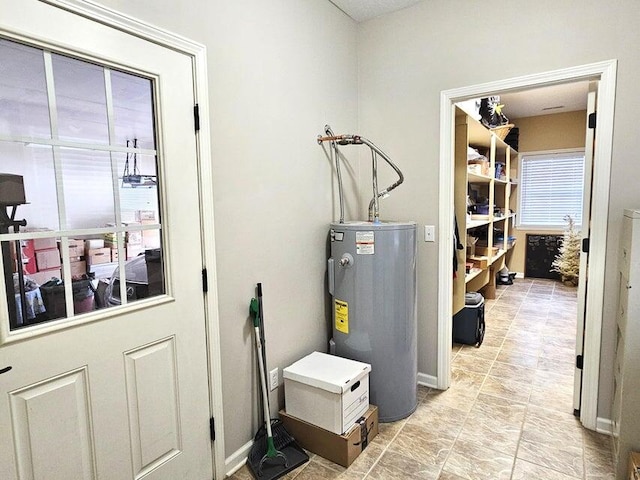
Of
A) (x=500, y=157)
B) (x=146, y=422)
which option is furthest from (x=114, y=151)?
(x=500, y=157)

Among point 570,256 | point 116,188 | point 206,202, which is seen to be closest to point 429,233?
point 206,202

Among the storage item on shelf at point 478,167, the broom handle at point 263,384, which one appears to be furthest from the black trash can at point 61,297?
the storage item on shelf at point 478,167

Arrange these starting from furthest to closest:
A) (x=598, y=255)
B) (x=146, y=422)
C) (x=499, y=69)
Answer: (x=499, y=69) < (x=598, y=255) < (x=146, y=422)

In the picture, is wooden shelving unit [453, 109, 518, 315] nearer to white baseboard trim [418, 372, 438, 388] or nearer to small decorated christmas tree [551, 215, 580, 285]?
white baseboard trim [418, 372, 438, 388]

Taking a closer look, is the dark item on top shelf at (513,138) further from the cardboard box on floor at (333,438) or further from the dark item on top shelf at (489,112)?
the cardboard box on floor at (333,438)

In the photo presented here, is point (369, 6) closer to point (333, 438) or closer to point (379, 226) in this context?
point (379, 226)

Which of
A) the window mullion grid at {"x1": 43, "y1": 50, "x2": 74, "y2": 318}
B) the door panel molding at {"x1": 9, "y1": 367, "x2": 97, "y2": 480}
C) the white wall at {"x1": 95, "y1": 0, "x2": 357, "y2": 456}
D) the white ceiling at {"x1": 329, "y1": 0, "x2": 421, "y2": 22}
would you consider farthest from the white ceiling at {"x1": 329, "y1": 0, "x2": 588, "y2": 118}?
the door panel molding at {"x1": 9, "y1": 367, "x2": 97, "y2": 480}

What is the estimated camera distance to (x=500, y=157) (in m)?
5.59

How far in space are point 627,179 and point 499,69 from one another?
98 centimetres

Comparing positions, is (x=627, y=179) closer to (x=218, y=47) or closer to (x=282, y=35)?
(x=282, y=35)

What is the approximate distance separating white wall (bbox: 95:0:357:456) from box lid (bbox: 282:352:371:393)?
0.13 meters

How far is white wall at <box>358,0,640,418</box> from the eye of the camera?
200cm

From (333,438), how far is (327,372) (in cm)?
34

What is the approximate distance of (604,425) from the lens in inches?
85.7
